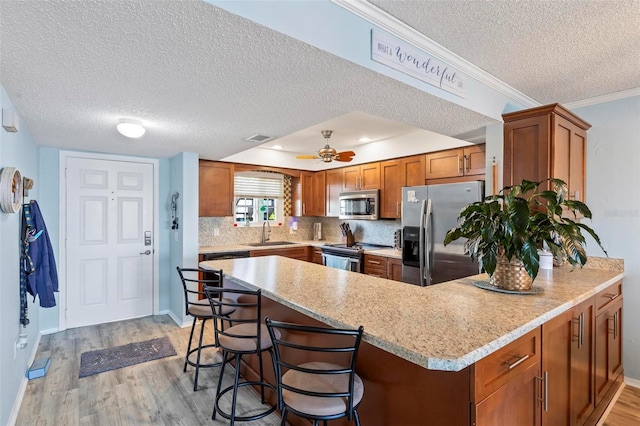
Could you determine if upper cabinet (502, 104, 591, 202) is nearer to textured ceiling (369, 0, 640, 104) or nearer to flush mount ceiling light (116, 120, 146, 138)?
textured ceiling (369, 0, 640, 104)

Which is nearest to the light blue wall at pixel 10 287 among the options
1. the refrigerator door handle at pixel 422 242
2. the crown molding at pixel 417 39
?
the crown molding at pixel 417 39

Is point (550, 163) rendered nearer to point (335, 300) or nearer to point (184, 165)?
point (335, 300)

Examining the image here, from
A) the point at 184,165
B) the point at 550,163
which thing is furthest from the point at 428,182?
the point at 184,165

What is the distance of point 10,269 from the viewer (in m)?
2.15

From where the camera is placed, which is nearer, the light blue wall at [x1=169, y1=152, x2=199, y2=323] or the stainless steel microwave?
the light blue wall at [x1=169, y1=152, x2=199, y2=323]

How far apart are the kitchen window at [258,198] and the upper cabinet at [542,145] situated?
3.82 m

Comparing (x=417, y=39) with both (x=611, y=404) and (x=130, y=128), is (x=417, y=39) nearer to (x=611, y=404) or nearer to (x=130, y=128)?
(x=130, y=128)

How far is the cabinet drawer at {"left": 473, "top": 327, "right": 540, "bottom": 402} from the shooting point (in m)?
1.12

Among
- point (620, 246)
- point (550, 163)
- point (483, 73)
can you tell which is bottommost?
point (620, 246)

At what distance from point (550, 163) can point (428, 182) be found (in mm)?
1608

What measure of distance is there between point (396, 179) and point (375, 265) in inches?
45.6

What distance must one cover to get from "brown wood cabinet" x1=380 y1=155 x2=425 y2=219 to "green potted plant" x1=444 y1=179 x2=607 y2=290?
6.97 feet

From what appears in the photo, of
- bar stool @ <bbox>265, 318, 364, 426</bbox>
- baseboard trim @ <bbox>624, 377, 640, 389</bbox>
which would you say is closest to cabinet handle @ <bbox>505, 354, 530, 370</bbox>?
bar stool @ <bbox>265, 318, 364, 426</bbox>

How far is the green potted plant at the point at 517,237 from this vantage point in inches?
67.2
